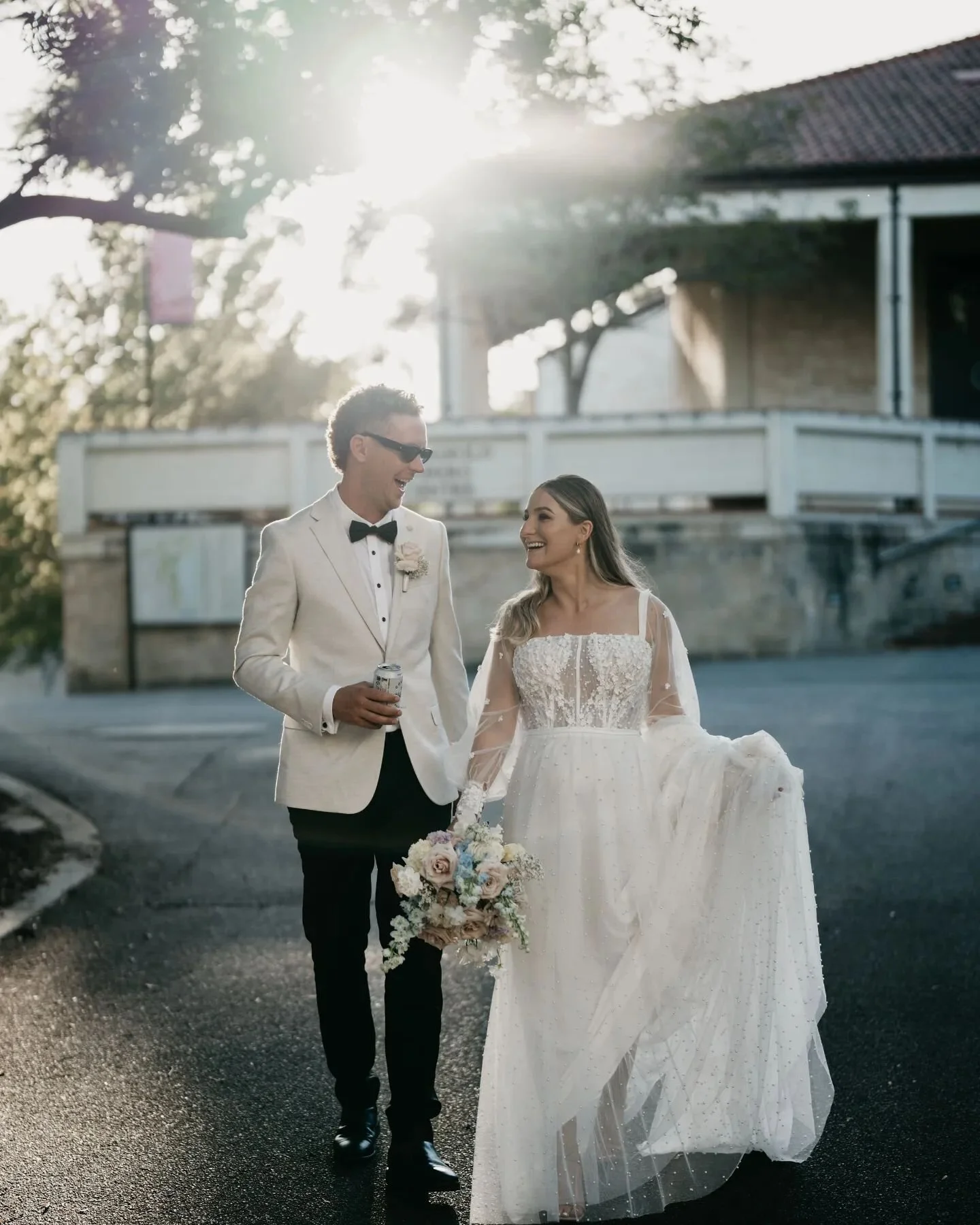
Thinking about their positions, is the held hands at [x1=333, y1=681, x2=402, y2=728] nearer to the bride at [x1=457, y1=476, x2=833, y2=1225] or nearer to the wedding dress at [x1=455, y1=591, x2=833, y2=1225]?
the bride at [x1=457, y1=476, x2=833, y2=1225]

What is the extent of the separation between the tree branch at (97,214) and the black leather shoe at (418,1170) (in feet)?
21.9

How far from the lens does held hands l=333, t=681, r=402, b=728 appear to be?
4352 mm

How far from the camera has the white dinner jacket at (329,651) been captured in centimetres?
466

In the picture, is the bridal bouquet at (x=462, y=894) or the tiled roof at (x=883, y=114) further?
the tiled roof at (x=883, y=114)

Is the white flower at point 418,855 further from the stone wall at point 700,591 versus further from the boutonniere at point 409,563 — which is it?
the stone wall at point 700,591

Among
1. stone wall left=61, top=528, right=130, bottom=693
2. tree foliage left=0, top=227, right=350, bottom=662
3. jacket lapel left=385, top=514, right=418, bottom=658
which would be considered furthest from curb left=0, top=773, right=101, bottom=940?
tree foliage left=0, top=227, right=350, bottom=662

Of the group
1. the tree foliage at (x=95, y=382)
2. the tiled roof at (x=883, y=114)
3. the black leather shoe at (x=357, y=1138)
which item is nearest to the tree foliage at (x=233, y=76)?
the black leather shoe at (x=357, y=1138)

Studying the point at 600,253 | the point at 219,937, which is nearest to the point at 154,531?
the point at 600,253

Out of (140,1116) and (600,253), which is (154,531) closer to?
(600,253)

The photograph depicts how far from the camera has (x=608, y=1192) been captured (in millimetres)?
4352

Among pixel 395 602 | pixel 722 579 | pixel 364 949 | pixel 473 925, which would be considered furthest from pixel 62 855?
pixel 722 579

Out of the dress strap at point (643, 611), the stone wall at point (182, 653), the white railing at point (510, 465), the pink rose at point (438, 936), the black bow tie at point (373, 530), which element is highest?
the white railing at point (510, 465)

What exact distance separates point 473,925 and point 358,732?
68 cm

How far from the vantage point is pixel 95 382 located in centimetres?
3794
